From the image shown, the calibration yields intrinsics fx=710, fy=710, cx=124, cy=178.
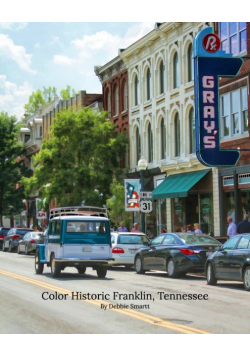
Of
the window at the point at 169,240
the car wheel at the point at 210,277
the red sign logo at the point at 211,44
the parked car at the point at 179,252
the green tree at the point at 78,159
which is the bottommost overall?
the car wheel at the point at 210,277

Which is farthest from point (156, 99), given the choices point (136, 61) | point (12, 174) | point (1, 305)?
point (12, 174)

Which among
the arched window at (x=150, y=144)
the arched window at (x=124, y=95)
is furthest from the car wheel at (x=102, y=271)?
the arched window at (x=124, y=95)

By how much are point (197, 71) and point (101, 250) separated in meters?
10.7

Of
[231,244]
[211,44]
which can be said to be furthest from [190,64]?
[231,244]

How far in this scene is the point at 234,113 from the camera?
107 feet

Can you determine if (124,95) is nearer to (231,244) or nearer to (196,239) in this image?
(196,239)

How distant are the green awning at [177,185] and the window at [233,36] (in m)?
6.23

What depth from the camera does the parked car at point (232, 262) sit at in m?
18.4

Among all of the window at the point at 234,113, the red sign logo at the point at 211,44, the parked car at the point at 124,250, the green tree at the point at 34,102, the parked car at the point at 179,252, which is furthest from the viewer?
the green tree at the point at 34,102

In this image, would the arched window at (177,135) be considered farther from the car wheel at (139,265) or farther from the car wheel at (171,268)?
the car wheel at (171,268)

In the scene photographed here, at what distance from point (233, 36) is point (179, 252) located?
14081 mm

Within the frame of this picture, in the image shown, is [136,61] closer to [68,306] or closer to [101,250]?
[101,250]

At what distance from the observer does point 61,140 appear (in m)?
44.3

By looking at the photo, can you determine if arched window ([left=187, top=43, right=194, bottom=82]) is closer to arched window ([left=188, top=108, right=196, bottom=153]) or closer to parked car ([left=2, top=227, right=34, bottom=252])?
arched window ([left=188, top=108, right=196, bottom=153])
